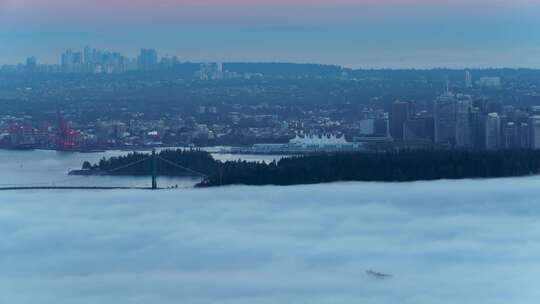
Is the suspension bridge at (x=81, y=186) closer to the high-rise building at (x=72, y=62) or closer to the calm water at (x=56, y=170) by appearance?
the calm water at (x=56, y=170)

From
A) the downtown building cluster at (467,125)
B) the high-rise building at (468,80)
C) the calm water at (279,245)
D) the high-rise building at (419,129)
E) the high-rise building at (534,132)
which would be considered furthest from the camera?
the high-rise building at (468,80)

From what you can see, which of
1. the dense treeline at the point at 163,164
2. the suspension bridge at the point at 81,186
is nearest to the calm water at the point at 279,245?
the suspension bridge at the point at 81,186

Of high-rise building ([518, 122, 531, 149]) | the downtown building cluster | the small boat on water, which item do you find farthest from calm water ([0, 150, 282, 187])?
the small boat on water

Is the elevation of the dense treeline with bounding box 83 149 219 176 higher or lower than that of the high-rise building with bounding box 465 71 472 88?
lower

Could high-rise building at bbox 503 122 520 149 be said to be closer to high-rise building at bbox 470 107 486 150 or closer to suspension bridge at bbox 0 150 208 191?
high-rise building at bbox 470 107 486 150

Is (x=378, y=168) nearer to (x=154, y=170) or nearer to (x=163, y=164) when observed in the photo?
(x=154, y=170)

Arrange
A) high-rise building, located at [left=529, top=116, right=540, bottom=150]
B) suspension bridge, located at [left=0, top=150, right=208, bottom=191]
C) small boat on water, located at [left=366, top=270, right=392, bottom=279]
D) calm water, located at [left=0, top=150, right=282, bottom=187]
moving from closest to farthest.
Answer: small boat on water, located at [left=366, top=270, right=392, bottom=279]
suspension bridge, located at [left=0, top=150, right=208, bottom=191]
calm water, located at [left=0, top=150, right=282, bottom=187]
high-rise building, located at [left=529, top=116, right=540, bottom=150]

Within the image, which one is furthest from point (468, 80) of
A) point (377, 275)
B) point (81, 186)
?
point (377, 275)
